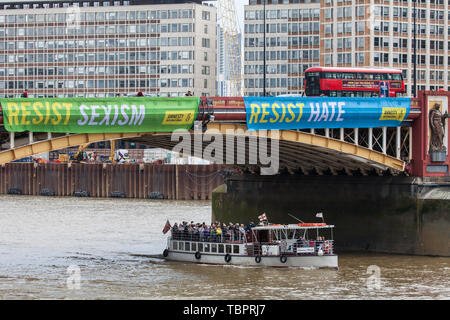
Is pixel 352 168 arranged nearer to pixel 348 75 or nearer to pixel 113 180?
pixel 348 75

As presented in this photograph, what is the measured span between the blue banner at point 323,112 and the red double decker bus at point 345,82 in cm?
1520

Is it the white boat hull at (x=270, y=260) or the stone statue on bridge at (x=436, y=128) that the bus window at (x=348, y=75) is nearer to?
the stone statue on bridge at (x=436, y=128)

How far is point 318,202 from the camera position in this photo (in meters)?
64.0

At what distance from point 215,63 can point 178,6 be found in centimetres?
1144

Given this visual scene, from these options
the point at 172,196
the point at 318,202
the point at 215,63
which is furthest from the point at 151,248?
the point at 215,63

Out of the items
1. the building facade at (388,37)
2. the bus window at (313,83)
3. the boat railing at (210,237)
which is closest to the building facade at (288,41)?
the building facade at (388,37)

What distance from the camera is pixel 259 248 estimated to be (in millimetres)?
55125

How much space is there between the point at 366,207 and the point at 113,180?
64844mm

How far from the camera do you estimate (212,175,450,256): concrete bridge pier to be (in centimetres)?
5728

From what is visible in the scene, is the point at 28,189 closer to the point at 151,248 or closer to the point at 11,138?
the point at 151,248

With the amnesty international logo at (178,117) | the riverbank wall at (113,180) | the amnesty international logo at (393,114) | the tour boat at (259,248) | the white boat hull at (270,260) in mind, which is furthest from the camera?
the riverbank wall at (113,180)

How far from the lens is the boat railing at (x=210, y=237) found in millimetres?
55812

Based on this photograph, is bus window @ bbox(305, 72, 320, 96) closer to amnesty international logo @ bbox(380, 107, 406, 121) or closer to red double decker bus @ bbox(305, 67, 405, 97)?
red double decker bus @ bbox(305, 67, 405, 97)

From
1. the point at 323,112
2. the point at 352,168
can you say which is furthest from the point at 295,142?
the point at 352,168
